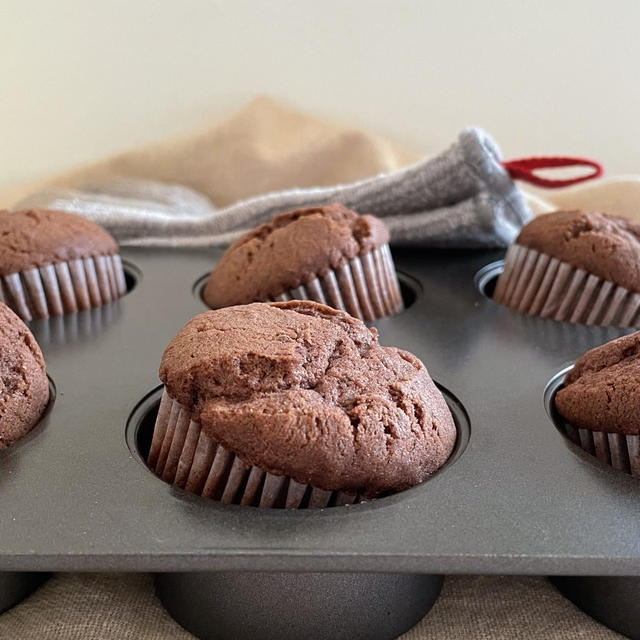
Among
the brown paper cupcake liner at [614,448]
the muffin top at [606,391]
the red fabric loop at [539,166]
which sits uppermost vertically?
the red fabric loop at [539,166]

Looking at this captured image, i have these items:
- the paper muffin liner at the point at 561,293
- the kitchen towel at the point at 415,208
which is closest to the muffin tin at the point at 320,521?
the paper muffin liner at the point at 561,293

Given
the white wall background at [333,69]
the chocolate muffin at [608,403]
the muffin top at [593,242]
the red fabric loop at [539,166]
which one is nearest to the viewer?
the chocolate muffin at [608,403]

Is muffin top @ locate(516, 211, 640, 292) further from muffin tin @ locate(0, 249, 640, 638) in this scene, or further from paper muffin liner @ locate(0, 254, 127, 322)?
paper muffin liner @ locate(0, 254, 127, 322)

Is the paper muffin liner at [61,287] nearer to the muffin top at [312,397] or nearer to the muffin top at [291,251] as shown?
the muffin top at [291,251]

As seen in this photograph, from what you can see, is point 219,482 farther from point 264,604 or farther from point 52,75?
point 52,75

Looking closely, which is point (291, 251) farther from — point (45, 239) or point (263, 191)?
point (263, 191)

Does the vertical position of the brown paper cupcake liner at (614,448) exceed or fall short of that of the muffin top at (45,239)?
it falls short
